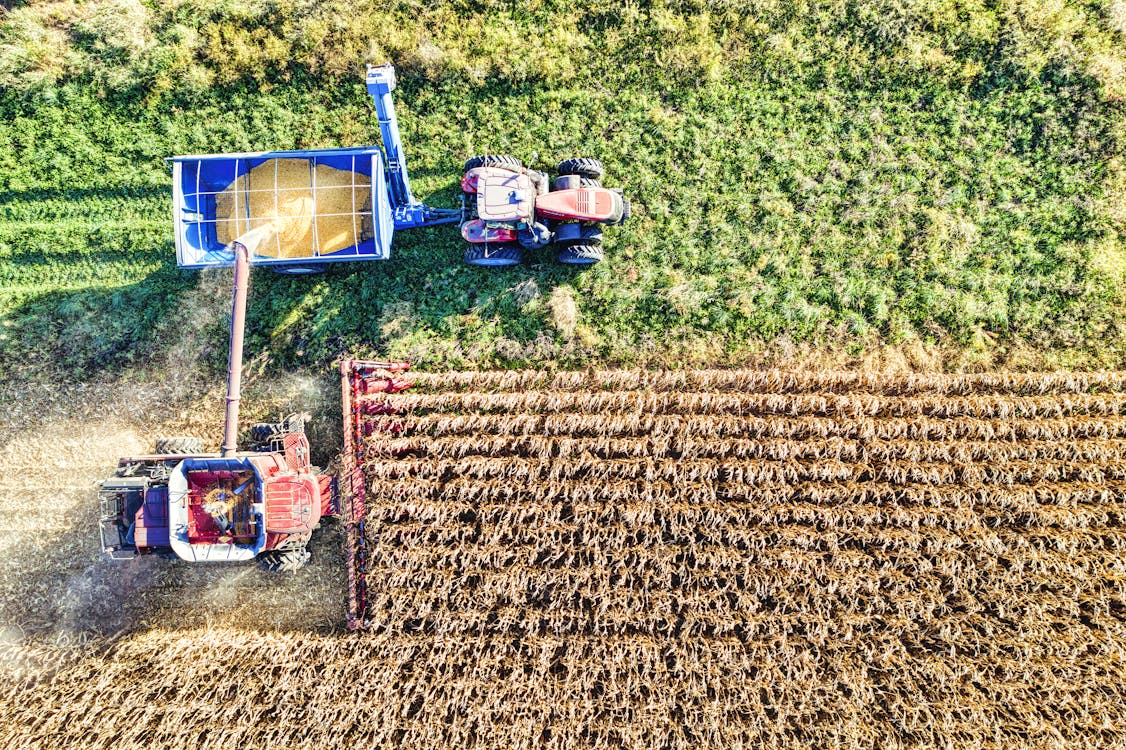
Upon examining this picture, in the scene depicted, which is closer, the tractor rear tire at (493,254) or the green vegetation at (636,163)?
the tractor rear tire at (493,254)

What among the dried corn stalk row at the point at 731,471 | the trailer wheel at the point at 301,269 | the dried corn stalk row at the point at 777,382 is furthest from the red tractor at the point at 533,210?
the dried corn stalk row at the point at 731,471

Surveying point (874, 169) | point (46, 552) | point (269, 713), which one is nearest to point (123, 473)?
point (46, 552)

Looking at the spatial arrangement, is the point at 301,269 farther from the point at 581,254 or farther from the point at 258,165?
the point at 581,254

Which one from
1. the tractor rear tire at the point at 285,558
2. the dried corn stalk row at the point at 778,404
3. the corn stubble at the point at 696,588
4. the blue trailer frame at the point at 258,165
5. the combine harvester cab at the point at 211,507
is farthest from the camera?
the dried corn stalk row at the point at 778,404

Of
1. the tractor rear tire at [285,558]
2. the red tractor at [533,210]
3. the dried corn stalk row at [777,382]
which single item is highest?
the red tractor at [533,210]

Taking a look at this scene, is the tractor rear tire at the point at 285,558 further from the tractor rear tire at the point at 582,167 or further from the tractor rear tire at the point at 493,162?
the tractor rear tire at the point at 582,167

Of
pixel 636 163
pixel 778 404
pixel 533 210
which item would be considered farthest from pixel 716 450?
pixel 636 163

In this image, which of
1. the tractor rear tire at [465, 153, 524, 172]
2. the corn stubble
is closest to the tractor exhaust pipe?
the corn stubble

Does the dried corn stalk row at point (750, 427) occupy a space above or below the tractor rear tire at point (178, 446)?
above
